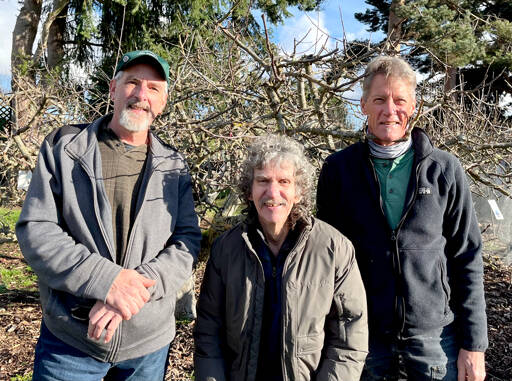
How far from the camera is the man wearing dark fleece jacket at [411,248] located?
190cm

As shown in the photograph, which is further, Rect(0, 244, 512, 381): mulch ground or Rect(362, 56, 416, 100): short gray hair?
Rect(0, 244, 512, 381): mulch ground

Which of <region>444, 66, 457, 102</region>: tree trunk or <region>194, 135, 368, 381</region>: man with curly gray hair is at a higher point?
<region>444, 66, 457, 102</region>: tree trunk

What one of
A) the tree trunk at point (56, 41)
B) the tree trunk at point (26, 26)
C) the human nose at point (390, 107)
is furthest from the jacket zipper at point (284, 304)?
the tree trunk at point (26, 26)

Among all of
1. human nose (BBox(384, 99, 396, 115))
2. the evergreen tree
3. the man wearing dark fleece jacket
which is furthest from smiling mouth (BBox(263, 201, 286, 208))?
the evergreen tree

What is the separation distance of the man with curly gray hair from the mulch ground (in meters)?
1.82

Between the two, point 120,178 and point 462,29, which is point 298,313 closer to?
point 120,178

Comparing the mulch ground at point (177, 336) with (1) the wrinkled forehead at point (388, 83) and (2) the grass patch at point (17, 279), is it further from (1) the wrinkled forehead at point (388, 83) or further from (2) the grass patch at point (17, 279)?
Result: (1) the wrinkled forehead at point (388, 83)

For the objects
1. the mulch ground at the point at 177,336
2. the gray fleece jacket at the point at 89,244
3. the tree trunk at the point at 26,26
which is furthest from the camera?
the tree trunk at the point at 26,26

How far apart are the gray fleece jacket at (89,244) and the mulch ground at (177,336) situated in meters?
1.87

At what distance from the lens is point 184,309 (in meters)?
4.30

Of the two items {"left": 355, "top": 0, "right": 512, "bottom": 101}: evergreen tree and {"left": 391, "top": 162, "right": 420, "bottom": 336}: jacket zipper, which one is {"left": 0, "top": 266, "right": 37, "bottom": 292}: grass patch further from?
{"left": 355, "top": 0, "right": 512, "bottom": 101}: evergreen tree

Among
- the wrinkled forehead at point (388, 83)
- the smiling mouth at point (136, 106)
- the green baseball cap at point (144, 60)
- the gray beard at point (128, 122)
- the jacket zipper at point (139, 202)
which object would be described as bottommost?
the jacket zipper at point (139, 202)

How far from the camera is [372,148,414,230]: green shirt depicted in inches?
77.2

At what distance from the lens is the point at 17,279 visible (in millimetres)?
6086
